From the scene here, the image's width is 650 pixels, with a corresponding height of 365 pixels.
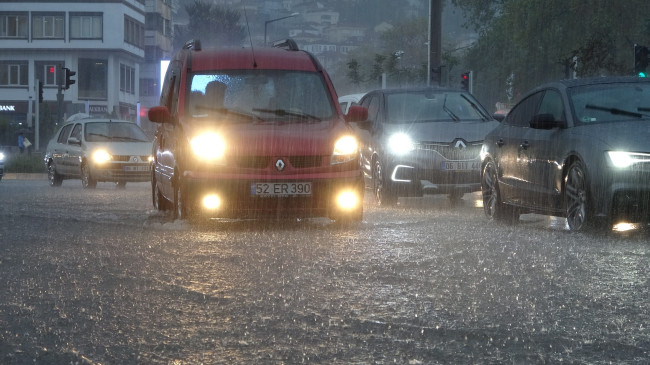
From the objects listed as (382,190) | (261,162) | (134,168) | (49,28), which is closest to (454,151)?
(382,190)

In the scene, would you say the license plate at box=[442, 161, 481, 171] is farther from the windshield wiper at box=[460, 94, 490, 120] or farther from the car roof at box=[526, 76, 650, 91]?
the car roof at box=[526, 76, 650, 91]

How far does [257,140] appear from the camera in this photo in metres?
12.5

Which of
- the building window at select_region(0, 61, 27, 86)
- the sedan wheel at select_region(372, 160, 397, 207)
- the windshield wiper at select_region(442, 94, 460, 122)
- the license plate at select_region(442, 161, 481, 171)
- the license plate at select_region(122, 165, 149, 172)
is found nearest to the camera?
the license plate at select_region(442, 161, 481, 171)

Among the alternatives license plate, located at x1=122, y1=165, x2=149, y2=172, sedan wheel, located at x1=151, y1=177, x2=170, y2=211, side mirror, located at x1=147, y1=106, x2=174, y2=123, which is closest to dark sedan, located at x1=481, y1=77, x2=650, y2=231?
side mirror, located at x1=147, y1=106, x2=174, y2=123

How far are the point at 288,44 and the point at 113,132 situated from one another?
13756 mm

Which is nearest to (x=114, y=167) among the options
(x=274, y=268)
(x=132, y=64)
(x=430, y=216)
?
(x=430, y=216)

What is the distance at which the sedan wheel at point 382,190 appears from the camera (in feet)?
57.1

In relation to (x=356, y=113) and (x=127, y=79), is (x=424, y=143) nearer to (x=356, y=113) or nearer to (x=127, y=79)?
(x=356, y=113)

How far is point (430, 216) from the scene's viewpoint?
14859 mm

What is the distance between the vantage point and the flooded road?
19.4 ft

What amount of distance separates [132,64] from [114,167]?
72400mm

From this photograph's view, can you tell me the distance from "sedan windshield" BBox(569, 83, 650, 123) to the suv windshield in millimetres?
2616

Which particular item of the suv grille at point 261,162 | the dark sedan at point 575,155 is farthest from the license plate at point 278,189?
the dark sedan at point 575,155

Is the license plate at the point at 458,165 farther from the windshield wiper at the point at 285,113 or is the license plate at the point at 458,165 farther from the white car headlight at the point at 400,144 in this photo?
the windshield wiper at the point at 285,113
